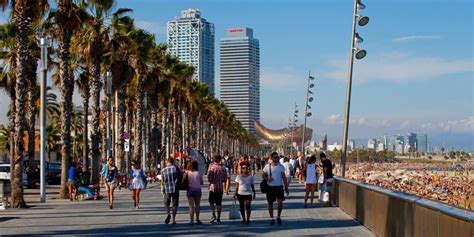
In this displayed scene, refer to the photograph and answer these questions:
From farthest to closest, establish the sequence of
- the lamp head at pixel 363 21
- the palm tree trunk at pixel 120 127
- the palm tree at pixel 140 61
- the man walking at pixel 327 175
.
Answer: the palm tree trunk at pixel 120 127 < the palm tree at pixel 140 61 < the lamp head at pixel 363 21 < the man walking at pixel 327 175

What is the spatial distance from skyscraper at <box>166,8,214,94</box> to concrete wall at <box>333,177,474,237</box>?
119 metres

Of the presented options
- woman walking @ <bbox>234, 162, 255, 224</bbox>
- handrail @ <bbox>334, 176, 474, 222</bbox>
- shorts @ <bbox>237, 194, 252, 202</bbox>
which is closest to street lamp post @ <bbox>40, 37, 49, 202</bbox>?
woman walking @ <bbox>234, 162, 255, 224</bbox>

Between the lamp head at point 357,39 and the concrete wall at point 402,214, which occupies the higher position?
the lamp head at point 357,39

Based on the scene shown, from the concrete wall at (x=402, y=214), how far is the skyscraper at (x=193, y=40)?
118559mm

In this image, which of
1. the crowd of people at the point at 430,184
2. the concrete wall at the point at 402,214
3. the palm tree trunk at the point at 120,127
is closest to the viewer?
the concrete wall at the point at 402,214

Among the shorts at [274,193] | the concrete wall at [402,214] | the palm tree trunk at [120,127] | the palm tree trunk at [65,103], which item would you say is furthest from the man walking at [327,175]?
the palm tree trunk at [120,127]

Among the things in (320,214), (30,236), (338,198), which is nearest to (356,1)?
(338,198)

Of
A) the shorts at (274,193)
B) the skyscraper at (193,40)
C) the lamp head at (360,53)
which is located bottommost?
the shorts at (274,193)

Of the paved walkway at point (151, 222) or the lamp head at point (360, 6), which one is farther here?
the lamp head at point (360, 6)

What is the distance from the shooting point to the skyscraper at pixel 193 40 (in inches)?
5851

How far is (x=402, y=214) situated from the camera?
42.2ft

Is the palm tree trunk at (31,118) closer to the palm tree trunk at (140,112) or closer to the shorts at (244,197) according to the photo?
the palm tree trunk at (140,112)

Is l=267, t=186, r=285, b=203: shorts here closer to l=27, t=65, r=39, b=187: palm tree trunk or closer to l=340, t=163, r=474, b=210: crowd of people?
l=340, t=163, r=474, b=210: crowd of people

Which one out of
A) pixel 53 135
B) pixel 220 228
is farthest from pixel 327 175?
pixel 53 135
